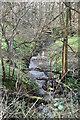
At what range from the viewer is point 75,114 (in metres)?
1.05

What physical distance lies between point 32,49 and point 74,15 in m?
0.73

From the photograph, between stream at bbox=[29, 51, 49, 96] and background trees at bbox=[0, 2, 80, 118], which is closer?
background trees at bbox=[0, 2, 80, 118]

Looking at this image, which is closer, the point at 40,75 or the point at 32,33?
the point at 40,75

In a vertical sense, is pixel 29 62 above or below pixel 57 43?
below

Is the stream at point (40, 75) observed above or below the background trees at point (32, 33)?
below

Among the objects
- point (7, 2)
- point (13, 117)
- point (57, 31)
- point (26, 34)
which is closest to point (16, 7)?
point (7, 2)

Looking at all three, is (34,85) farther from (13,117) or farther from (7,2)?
(7,2)

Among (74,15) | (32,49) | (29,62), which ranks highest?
(74,15)

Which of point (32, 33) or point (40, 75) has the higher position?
point (32, 33)

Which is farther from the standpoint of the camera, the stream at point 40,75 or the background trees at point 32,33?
the stream at point 40,75

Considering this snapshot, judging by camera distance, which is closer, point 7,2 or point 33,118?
point 33,118

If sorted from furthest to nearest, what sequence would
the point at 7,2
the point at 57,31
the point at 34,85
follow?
the point at 57,31 → the point at 34,85 → the point at 7,2

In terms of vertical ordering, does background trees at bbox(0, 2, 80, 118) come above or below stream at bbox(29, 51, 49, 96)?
above

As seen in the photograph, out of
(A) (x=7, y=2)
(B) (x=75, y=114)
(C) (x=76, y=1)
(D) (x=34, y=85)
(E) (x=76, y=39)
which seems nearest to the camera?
(B) (x=75, y=114)
